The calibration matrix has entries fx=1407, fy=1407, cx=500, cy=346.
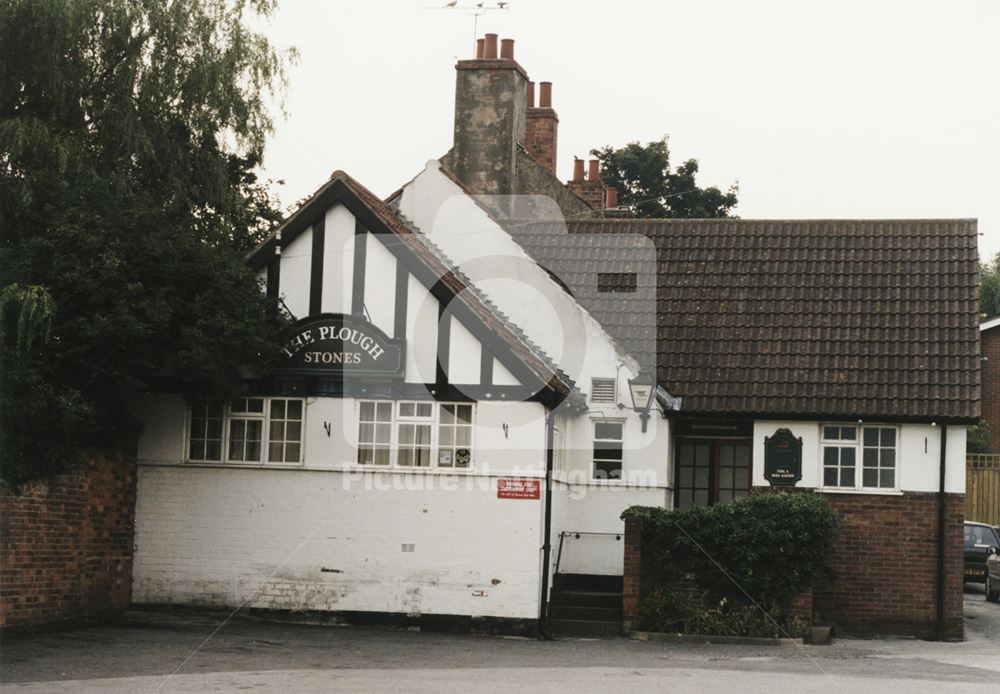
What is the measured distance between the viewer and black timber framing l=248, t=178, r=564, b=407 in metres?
21.1

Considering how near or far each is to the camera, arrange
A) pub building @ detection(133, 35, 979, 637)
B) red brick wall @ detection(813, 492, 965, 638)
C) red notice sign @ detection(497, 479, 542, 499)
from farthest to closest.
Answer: red brick wall @ detection(813, 492, 965, 638)
pub building @ detection(133, 35, 979, 637)
red notice sign @ detection(497, 479, 542, 499)

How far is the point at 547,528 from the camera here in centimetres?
2144

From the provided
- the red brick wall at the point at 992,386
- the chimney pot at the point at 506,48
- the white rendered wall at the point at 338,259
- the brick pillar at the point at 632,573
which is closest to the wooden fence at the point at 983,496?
the red brick wall at the point at 992,386

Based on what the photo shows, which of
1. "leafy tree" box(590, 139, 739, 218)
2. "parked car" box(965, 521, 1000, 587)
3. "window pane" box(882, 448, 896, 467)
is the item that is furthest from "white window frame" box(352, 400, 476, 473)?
"leafy tree" box(590, 139, 739, 218)

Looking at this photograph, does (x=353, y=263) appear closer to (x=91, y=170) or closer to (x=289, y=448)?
(x=289, y=448)

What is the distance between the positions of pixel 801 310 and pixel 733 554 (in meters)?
6.27

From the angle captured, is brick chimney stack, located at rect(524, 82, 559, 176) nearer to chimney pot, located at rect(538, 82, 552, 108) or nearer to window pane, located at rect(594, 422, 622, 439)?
chimney pot, located at rect(538, 82, 552, 108)

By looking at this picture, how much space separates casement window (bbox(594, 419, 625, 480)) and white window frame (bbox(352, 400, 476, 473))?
3718 millimetres

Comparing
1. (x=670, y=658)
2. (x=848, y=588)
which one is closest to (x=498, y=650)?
(x=670, y=658)

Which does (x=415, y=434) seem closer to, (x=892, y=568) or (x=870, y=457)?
(x=870, y=457)

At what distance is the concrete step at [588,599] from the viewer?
72.5 ft

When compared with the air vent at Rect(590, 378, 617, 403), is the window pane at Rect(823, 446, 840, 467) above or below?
below

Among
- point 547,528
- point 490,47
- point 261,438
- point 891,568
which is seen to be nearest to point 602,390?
point 547,528

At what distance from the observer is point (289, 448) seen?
2173 cm
